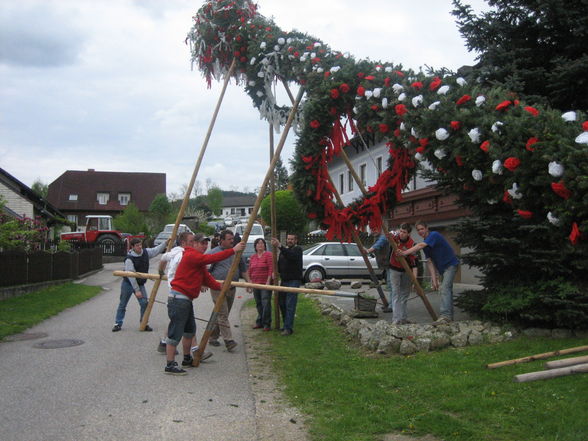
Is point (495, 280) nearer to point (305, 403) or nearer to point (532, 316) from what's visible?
point (532, 316)

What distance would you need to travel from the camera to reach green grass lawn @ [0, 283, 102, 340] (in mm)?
11695

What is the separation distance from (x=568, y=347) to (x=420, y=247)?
2597 millimetres

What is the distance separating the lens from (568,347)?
24.6 feet

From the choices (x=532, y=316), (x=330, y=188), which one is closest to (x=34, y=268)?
(x=330, y=188)

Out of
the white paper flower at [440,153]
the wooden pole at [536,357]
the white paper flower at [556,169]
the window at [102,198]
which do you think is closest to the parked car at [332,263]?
the wooden pole at [536,357]

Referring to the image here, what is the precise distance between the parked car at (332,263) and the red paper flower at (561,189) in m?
16.9

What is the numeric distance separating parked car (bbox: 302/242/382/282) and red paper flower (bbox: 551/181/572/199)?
16.9 m

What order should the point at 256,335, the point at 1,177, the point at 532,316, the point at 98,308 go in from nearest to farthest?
the point at 532,316, the point at 256,335, the point at 98,308, the point at 1,177

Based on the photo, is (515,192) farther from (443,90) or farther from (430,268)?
(430,268)

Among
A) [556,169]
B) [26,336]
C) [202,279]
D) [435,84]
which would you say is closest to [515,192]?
[556,169]

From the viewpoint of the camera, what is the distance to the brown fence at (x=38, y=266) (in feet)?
53.9

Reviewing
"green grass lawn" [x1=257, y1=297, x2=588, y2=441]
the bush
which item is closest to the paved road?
"green grass lawn" [x1=257, y1=297, x2=588, y2=441]

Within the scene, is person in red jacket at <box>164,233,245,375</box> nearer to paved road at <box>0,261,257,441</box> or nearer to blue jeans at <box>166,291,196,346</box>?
blue jeans at <box>166,291,196,346</box>

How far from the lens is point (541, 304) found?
8312 millimetres
